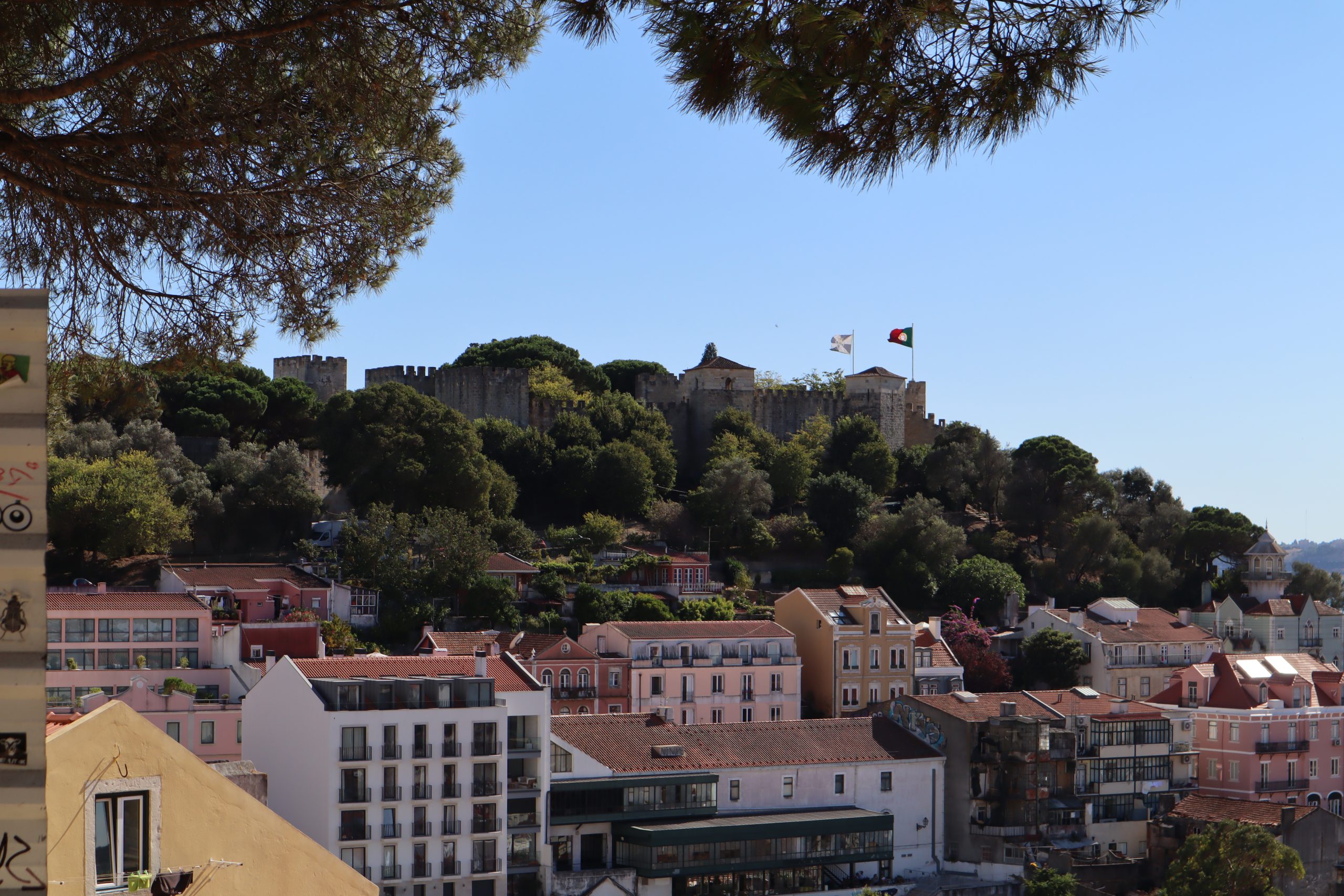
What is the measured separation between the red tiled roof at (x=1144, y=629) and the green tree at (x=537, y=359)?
23834mm

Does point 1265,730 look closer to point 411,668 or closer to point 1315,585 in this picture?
point 1315,585

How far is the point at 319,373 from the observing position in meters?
65.7

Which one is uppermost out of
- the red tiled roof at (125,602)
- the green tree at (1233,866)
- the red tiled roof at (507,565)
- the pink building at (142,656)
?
the red tiled roof at (507,565)

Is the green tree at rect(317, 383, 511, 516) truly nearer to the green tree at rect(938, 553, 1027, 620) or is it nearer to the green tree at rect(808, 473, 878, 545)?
the green tree at rect(808, 473, 878, 545)

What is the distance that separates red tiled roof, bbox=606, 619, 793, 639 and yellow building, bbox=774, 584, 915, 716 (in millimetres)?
1243

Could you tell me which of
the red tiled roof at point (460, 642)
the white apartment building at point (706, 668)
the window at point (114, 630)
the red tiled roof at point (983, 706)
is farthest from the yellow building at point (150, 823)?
the white apartment building at point (706, 668)

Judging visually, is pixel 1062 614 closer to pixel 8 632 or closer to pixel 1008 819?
pixel 1008 819

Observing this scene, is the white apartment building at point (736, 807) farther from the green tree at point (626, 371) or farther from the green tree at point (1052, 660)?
the green tree at point (626, 371)

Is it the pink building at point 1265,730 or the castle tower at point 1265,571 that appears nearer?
the pink building at point 1265,730

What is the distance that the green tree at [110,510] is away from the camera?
45.3 m

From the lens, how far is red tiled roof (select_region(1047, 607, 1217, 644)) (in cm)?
5181

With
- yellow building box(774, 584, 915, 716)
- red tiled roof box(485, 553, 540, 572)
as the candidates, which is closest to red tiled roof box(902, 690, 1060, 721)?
yellow building box(774, 584, 915, 716)

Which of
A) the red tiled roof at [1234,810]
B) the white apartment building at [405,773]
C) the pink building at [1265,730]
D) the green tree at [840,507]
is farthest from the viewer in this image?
the green tree at [840,507]

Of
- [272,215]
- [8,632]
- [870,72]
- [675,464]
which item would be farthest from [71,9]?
[675,464]
